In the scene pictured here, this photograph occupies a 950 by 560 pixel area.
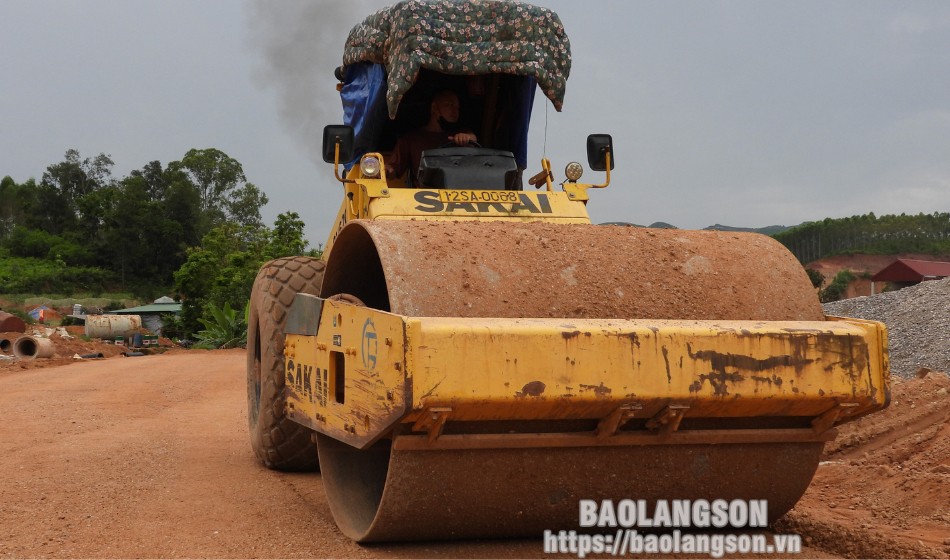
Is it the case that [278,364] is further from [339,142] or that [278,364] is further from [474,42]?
[474,42]

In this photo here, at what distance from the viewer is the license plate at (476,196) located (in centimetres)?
600

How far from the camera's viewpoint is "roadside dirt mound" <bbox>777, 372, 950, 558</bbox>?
474cm

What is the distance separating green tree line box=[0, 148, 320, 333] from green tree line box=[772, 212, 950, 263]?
24.0 m

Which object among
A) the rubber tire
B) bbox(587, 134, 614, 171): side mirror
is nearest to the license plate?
the rubber tire

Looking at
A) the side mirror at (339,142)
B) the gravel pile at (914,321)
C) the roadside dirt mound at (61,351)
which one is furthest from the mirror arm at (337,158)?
the roadside dirt mound at (61,351)

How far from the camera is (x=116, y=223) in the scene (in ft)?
205

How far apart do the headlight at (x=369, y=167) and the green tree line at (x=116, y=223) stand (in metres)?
41.8

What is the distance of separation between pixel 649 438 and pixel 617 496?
382 mm

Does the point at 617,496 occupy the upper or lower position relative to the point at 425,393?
lower

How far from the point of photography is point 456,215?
5863 mm

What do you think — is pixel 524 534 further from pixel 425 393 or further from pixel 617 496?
pixel 425 393

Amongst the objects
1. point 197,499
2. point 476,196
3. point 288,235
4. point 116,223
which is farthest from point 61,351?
point 116,223

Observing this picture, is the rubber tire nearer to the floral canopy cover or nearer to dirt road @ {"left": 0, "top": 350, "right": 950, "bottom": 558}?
dirt road @ {"left": 0, "top": 350, "right": 950, "bottom": 558}

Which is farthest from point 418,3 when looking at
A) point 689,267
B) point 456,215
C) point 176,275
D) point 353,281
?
point 176,275
